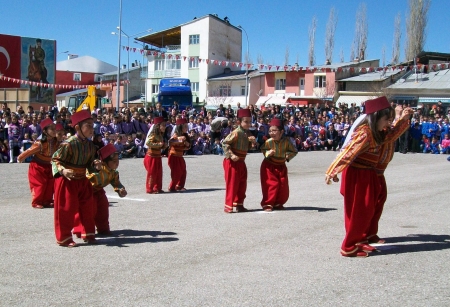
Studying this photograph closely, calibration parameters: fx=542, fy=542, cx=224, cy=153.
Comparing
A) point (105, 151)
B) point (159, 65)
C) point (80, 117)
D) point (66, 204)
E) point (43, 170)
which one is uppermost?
point (159, 65)

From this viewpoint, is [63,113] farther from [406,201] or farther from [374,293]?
[374,293]

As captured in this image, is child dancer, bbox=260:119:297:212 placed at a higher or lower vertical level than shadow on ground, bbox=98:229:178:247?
higher

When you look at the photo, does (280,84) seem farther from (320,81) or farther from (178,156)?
(178,156)

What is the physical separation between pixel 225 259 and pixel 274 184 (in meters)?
3.64

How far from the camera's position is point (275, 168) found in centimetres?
994

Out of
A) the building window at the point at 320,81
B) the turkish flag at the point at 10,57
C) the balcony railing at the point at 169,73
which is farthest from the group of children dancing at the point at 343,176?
the balcony railing at the point at 169,73

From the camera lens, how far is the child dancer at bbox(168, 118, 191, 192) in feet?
43.1

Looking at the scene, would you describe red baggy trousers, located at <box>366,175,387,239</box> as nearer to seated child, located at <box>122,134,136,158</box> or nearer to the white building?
seated child, located at <box>122,134,136,158</box>

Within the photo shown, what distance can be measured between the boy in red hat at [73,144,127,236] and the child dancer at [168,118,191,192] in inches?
204

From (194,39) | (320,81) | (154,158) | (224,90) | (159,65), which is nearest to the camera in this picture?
(154,158)

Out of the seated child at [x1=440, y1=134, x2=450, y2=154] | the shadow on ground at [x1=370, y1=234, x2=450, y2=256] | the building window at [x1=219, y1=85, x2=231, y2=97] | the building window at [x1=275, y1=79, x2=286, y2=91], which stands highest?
the building window at [x1=275, y1=79, x2=286, y2=91]

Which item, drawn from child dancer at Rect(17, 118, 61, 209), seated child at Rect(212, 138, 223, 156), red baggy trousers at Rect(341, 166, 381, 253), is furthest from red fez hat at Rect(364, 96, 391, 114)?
seated child at Rect(212, 138, 223, 156)

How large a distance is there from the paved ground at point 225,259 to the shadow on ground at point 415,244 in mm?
13

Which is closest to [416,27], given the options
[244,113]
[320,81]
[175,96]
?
[320,81]
